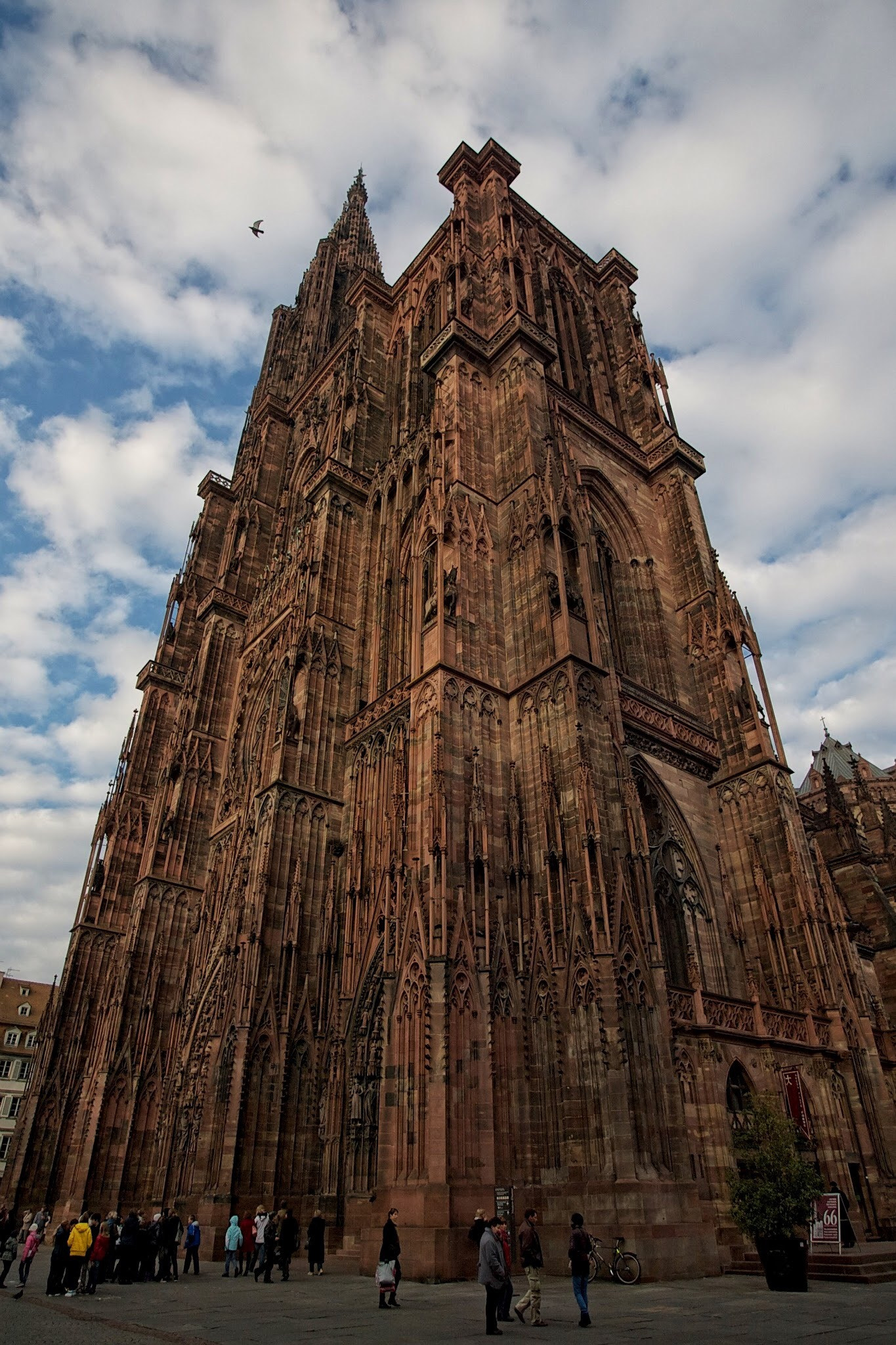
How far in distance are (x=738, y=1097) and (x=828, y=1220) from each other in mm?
3318

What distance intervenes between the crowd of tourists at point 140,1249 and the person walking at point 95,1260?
0.01 metres

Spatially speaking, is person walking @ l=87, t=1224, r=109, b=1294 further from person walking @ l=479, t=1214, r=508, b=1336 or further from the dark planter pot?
the dark planter pot

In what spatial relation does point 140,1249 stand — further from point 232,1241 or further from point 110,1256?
point 232,1241

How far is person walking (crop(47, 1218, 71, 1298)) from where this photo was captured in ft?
43.9

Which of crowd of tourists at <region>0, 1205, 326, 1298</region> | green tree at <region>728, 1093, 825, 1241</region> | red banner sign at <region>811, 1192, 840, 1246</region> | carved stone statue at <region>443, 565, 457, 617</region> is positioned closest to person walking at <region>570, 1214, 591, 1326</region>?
green tree at <region>728, 1093, 825, 1241</region>

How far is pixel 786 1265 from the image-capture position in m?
11.9

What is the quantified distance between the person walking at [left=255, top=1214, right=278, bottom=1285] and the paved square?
44cm

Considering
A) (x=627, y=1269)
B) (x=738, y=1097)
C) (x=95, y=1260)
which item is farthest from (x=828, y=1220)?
(x=95, y=1260)

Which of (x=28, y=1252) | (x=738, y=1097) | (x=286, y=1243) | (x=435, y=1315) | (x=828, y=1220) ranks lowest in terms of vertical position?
(x=435, y=1315)

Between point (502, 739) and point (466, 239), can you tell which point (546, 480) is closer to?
point (502, 739)

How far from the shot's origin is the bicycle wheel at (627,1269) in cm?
1286

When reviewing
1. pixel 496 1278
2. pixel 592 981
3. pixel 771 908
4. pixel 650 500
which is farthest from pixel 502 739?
pixel 650 500

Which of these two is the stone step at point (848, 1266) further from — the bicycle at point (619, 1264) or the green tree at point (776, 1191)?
the bicycle at point (619, 1264)

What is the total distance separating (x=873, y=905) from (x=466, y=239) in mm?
31149
